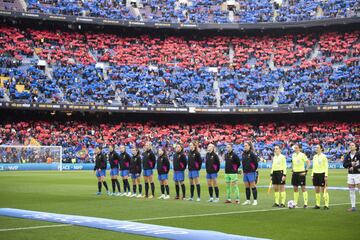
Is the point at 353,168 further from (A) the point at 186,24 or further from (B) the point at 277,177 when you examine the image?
(A) the point at 186,24

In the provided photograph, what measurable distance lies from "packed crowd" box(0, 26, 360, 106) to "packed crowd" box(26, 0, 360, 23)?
Answer: 281 centimetres

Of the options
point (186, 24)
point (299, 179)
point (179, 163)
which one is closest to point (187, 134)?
point (186, 24)

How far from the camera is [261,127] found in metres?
68.9

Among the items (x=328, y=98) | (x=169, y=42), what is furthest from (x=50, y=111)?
(x=328, y=98)

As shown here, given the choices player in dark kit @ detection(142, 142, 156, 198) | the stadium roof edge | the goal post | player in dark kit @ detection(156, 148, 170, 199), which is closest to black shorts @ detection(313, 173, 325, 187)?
player in dark kit @ detection(156, 148, 170, 199)

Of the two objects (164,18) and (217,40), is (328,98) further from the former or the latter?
(164,18)

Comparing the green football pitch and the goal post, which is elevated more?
the green football pitch

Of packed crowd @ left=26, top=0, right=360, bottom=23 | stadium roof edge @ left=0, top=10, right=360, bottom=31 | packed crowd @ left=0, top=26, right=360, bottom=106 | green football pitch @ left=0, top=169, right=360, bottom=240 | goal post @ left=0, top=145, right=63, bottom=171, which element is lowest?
goal post @ left=0, top=145, right=63, bottom=171

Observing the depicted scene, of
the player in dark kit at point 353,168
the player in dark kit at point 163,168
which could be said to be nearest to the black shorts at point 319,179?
the player in dark kit at point 353,168

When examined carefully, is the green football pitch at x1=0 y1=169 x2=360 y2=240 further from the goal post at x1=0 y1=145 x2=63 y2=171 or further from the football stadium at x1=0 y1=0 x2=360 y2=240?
the football stadium at x1=0 y1=0 x2=360 y2=240

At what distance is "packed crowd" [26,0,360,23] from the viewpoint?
6994 centimetres

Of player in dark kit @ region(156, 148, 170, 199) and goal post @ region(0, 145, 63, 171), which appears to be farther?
goal post @ region(0, 145, 63, 171)

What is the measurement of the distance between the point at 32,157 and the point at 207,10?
114ft

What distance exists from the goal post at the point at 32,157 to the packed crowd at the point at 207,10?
20455mm
